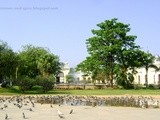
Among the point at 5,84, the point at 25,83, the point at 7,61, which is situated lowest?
the point at 25,83

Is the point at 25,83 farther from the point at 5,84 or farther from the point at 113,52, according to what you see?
the point at 113,52

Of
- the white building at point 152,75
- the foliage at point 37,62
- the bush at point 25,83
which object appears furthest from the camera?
the white building at point 152,75

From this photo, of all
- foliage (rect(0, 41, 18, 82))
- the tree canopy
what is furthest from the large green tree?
foliage (rect(0, 41, 18, 82))

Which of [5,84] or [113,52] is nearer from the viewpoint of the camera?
[5,84]

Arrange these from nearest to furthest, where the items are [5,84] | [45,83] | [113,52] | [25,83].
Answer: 1. [25,83]
2. [45,83]
3. [5,84]
4. [113,52]

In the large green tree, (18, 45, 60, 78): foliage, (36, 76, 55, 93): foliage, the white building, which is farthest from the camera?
the white building

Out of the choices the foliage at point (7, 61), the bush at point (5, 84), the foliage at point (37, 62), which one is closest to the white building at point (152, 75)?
the foliage at point (37, 62)

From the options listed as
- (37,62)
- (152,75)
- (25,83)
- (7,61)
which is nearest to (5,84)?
(7,61)

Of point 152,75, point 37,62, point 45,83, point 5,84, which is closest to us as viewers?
point 45,83

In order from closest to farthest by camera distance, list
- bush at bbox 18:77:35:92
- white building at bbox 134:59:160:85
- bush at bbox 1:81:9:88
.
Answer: bush at bbox 18:77:35:92 < bush at bbox 1:81:9:88 < white building at bbox 134:59:160:85

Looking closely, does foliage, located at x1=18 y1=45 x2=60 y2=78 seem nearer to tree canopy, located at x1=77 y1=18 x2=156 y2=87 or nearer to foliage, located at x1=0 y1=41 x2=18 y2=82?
tree canopy, located at x1=77 y1=18 x2=156 y2=87

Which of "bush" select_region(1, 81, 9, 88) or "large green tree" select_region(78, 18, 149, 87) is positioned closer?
"bush" select_region(1, 81, 9, 88)

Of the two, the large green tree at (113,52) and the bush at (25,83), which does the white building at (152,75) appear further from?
the bush at (25,83)

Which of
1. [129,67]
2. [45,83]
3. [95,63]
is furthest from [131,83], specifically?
[45,83]
